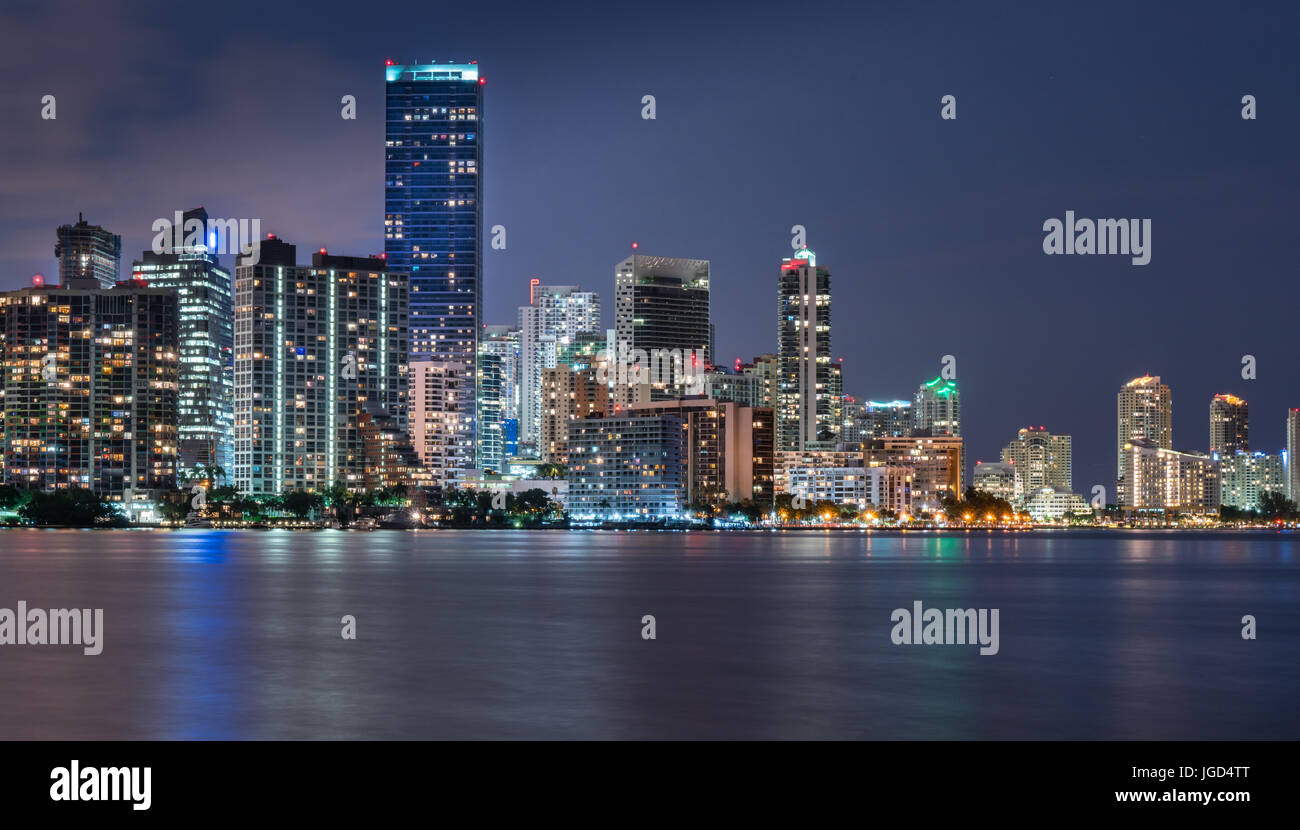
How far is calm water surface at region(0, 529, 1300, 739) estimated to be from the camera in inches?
1431

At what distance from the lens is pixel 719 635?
60250 mm

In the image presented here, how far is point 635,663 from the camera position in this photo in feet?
163

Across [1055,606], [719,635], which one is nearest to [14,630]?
[719,635]

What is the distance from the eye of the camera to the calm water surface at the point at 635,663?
3634 cm

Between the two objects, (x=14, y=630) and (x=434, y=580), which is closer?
(x=14, y=630)

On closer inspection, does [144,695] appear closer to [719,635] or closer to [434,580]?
[719,635]

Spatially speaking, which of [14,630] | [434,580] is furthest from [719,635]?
[434,580]
